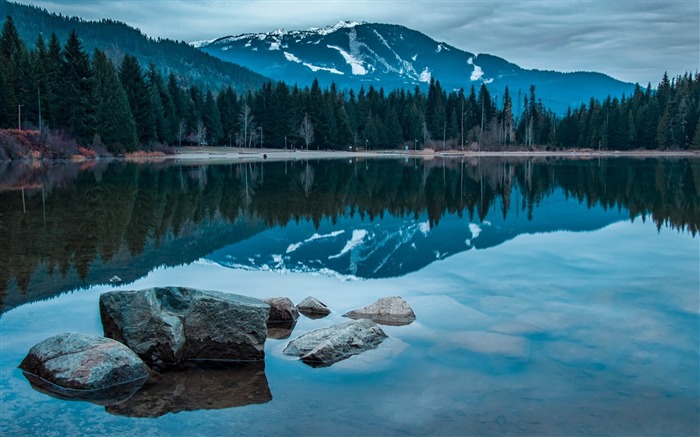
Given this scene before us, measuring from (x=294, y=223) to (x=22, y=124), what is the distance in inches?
2351

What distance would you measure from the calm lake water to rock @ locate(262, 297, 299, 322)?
241 millimetres

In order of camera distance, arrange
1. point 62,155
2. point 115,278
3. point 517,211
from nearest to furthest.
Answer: point 115,278 < point 517,211 < point 62,155

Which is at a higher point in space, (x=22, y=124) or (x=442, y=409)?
(x=22, y=124)

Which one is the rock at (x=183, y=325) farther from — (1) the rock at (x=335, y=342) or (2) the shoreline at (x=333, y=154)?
(2) the shoreline at (x=333, y=154)

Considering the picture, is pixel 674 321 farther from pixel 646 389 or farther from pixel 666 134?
pixel 666 134

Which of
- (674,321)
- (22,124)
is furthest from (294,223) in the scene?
(22,124)

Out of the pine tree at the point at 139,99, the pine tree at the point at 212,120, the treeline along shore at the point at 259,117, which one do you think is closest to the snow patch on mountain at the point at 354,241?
the treeline along shore at the point at 259,117

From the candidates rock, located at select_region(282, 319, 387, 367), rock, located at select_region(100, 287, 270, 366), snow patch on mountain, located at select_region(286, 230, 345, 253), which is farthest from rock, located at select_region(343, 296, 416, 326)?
snow patch on mountain, located at select_region(286, 230, 345, 253)

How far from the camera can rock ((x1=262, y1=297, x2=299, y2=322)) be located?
1026 centimetres

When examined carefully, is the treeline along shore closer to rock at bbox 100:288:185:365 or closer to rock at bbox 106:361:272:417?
rock at bbox 100:288:185:365

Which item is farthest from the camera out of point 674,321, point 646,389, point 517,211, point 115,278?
point 517,211

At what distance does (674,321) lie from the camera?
10.1 m

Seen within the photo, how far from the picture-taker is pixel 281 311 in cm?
1028

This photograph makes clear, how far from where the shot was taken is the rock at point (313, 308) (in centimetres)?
1069
